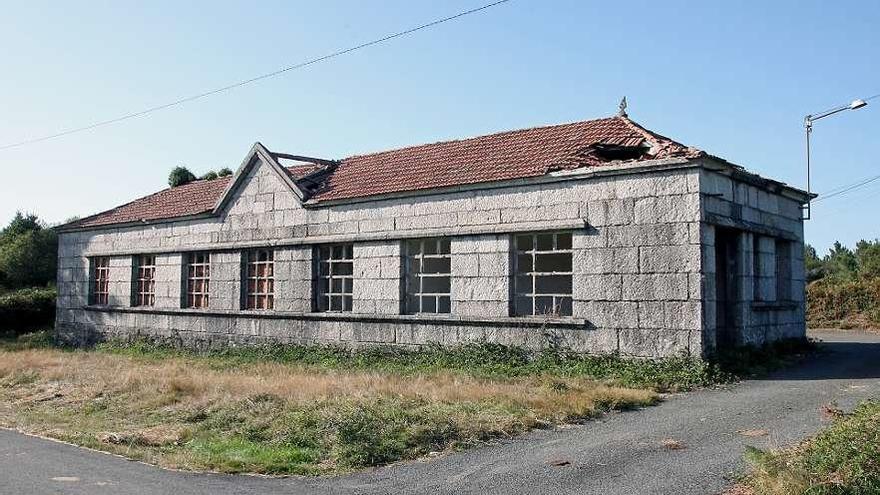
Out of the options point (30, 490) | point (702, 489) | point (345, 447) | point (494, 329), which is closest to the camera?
point (702, 489)

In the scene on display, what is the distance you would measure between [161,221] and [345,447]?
16.4 meters

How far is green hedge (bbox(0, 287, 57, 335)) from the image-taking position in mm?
29466

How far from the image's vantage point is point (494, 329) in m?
15.0

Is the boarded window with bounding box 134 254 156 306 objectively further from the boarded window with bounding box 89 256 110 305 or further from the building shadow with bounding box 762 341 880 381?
the building shadow with bounding box 762 341 880 381

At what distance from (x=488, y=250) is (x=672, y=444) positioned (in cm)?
741

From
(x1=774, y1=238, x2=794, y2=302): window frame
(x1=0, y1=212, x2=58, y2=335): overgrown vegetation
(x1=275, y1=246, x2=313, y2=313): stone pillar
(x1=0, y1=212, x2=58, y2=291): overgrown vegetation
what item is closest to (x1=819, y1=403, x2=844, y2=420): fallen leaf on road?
(x1=774, y1=238, x2=794, y2=302): window frame

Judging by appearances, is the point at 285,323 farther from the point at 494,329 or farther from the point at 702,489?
the point at 702,489

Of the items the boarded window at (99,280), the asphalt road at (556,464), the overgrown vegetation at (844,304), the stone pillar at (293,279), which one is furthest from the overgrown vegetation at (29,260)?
the overgrown vegetation at (844,304)

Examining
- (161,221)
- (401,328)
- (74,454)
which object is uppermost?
(161,221)

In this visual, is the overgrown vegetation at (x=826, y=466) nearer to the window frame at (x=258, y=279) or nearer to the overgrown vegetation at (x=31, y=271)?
the window frame at (x=258, y=279)

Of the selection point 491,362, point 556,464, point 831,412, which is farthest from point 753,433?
point 491,362

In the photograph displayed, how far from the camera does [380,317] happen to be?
16.9 meters

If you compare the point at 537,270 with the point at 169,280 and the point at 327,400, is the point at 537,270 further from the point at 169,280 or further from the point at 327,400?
the point at 169,280

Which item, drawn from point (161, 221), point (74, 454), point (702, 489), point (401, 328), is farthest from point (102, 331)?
point (702, 489)
